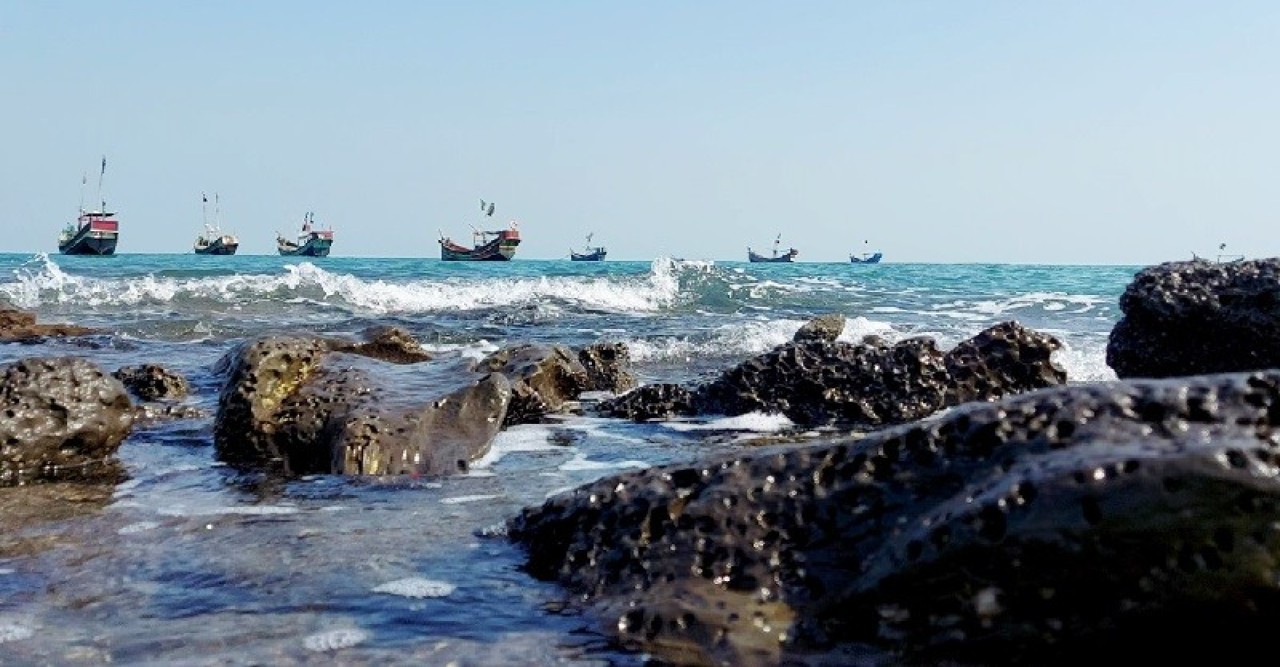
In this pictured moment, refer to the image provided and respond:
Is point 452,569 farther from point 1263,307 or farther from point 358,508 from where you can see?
point 1263,307

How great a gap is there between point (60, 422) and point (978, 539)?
200 inches

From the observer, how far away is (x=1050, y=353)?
25.6ft

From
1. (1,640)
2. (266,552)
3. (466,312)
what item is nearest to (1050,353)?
(266,552)

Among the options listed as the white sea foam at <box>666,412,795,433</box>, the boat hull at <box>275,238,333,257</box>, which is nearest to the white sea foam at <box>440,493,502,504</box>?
the white sea foam at <box>666,412,795,433</box>

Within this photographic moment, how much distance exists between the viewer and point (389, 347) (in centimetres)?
982

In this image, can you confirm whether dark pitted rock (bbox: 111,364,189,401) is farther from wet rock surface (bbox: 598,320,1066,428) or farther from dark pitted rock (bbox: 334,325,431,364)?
wet rock surface (bbox: 598,320,1066,428)

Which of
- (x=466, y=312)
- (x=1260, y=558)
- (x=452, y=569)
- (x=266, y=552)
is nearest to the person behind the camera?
(x=1260, y=558)

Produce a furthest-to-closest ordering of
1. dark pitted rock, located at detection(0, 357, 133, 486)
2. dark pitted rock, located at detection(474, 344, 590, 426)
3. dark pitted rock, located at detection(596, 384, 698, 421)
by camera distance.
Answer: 1. dark pitted rock, located at detection(596, 384, 698, 421)
2. dark pitted rock, located at detection(474, 344, 590, 426)
3. dark pitted rock, located at detection(0, 357, 133, 486)

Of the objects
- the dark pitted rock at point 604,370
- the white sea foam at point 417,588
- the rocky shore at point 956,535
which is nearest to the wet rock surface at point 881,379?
the dark pitted rock at point 604,370

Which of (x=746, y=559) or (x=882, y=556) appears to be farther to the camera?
(x=746, y=559)

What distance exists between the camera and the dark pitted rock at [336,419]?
5.81 metres

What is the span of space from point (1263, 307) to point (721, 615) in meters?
5.43

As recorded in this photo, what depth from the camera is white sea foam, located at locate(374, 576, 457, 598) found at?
3580mm

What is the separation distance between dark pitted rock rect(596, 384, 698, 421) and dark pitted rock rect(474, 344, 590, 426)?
42cm
